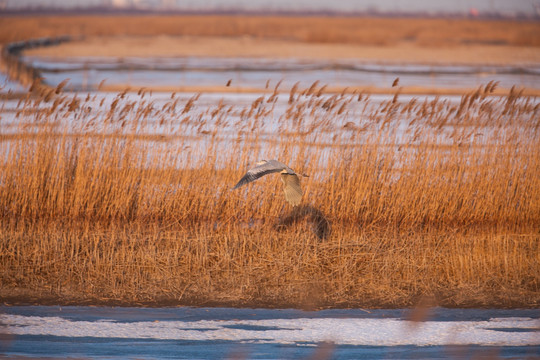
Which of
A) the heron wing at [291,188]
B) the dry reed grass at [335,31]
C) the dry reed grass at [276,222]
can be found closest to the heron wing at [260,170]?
the heron wing at [291,188]

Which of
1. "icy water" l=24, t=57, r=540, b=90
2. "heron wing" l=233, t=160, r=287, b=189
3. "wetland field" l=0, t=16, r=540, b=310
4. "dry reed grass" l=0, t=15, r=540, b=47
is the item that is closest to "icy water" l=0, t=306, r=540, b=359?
"wetland field" l=0, t=16, r=540, b=310

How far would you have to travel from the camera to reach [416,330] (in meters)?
5.82

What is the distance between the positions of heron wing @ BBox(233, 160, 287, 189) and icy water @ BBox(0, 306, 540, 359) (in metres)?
Answer: 1.24

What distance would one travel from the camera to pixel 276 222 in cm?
779

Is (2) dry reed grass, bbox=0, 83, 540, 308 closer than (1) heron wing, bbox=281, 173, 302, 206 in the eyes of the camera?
No

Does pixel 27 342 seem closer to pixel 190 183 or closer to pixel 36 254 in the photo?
pixel 36 254

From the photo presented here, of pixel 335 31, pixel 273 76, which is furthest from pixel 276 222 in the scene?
pixel 335 31

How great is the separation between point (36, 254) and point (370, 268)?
355 centimetres

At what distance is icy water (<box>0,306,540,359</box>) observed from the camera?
5.24 m

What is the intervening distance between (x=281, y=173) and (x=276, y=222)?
1547mm

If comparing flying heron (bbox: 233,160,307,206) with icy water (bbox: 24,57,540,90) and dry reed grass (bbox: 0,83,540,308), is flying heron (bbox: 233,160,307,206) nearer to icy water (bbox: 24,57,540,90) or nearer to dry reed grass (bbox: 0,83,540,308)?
dry reed grass (bbox: 0,83,540,308)

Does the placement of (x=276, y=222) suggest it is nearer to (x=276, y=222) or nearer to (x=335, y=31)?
(x=276, y=222)

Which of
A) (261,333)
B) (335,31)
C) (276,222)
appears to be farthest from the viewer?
(335,31)

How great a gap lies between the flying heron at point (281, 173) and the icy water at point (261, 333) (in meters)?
1.09
